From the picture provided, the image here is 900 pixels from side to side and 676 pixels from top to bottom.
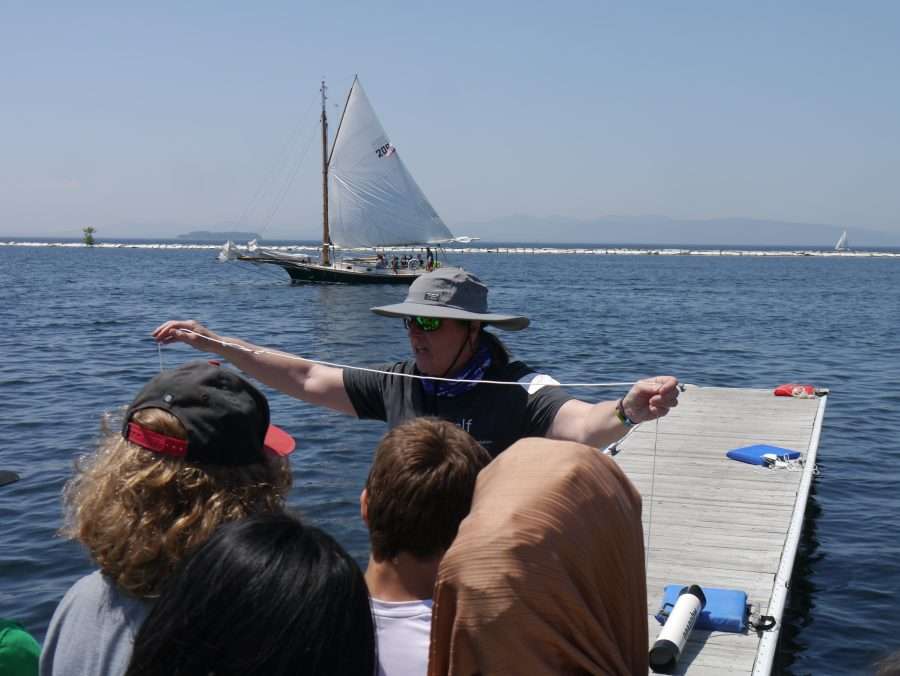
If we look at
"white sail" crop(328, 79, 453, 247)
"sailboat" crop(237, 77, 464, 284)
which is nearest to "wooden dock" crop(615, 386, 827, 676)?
"sailboat" crop(237, 77, 464, 284)

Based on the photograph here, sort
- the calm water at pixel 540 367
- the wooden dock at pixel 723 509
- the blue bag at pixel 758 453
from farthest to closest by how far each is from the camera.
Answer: the blue bag at pixel 758 453
the calm water at pixel 540 367
the wooden dock at pixel 723 509

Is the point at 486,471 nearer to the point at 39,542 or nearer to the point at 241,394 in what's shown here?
the point at 241,394

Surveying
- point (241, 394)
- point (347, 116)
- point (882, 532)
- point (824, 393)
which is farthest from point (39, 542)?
point (347, 116)

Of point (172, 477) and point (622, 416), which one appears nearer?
point (172, 477)

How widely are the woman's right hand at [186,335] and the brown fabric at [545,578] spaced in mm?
2428

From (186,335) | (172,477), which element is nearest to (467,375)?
(186,335)

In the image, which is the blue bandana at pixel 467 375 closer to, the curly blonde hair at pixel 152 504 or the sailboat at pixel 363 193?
the curly blonde hair at pixel 152 504

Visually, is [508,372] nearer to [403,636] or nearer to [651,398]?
[651,398]

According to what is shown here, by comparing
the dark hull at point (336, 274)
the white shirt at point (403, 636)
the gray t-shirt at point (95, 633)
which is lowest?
the dark hull at point (336, 274)

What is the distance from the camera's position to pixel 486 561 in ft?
3.83

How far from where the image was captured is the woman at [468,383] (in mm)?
3158

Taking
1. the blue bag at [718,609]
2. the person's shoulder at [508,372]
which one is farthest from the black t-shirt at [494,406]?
the blue bag at [718,609]

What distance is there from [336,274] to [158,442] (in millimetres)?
49472

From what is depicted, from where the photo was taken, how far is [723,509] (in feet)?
23.2
